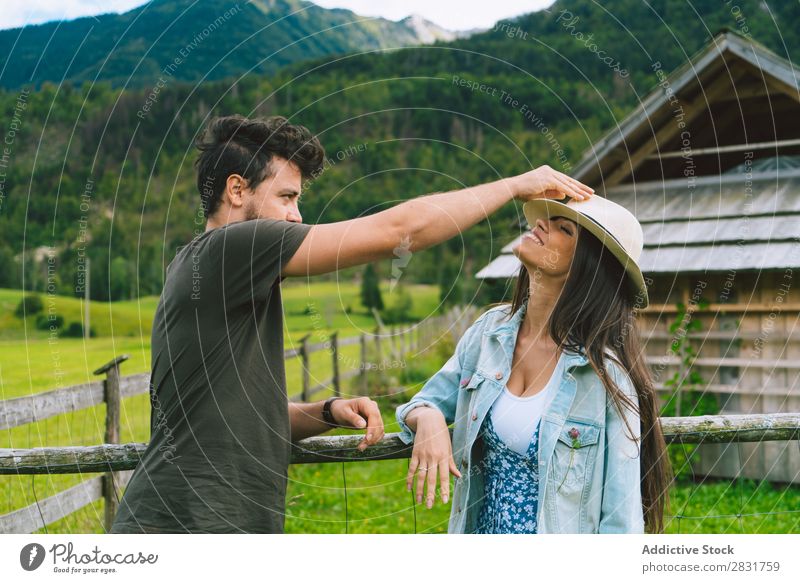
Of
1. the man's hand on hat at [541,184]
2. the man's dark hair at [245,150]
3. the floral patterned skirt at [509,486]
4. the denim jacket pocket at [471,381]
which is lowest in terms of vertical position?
the floral patterned skirt at [509,486]

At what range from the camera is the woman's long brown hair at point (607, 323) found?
2312mm

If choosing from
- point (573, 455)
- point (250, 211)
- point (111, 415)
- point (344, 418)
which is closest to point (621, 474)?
point (573, 455)

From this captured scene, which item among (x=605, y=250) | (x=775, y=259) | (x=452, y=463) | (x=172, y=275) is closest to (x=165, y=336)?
(x=172, y=275)

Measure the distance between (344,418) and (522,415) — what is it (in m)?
0.59

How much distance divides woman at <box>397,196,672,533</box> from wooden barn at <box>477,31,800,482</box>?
14.8ft

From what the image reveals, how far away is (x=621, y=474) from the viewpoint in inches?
85.3

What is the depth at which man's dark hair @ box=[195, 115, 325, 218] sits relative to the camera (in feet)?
7.46

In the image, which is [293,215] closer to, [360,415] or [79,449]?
[360,415]

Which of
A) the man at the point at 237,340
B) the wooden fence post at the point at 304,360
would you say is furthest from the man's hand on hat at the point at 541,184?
the wooden fence post at the point at 304,360

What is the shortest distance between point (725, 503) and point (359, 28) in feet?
19.8

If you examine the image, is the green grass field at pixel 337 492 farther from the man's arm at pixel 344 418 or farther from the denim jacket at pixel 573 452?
the denim jacket at pixel 573 452

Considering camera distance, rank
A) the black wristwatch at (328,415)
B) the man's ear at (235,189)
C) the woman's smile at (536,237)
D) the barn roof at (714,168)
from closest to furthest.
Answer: the man's ear at (235,189) < the woman's smile at (536,237) < the black wristwatch at (328,415) < the barn roof at (714,168)

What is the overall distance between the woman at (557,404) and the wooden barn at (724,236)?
4523 mm
